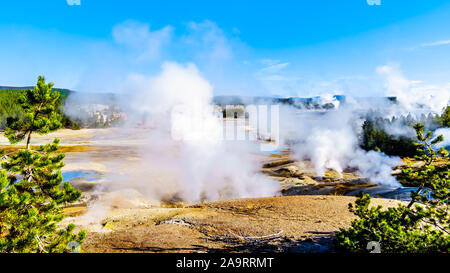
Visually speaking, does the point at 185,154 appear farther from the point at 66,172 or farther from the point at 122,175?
the point at 66,172

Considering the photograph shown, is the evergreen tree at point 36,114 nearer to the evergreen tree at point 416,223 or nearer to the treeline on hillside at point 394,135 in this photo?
the evergreen tree at point 416,223

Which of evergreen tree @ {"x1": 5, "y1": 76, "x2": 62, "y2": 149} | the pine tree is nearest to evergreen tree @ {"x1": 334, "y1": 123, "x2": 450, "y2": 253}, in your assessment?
the pine tree

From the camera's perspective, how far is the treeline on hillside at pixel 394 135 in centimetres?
3838

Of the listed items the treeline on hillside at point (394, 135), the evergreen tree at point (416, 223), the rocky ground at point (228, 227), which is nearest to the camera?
the evergreen tree at point (416, 223)

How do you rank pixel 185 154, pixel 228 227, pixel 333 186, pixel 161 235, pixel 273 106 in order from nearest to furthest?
pixel 161 235, pixel 228 227, pixel 333 186, pixel 185 154, pixel 273 106

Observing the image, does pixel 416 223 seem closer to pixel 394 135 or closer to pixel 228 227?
pixel 228 227

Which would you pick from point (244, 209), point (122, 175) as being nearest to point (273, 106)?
point (122, 175)

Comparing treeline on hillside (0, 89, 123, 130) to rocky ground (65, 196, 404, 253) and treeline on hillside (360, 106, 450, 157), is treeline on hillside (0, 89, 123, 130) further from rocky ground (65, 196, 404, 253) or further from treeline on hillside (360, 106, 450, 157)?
rocky ground (65, 196, 404, 253)

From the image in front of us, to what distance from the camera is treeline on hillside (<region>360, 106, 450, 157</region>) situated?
38375 mm

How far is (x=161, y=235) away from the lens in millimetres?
10031

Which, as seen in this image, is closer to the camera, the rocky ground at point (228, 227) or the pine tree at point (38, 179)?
the pine tree at point (38, 179)

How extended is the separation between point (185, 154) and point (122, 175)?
689 cm

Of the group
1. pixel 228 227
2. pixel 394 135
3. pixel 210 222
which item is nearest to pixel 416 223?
pixel 228 227

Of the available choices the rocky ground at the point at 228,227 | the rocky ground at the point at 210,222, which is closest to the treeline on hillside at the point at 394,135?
the rocky ground at the point at 210,222
